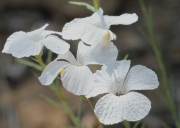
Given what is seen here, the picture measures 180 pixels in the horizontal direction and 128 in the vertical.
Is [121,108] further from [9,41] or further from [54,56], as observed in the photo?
[54,56]

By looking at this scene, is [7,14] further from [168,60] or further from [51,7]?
[168,60]

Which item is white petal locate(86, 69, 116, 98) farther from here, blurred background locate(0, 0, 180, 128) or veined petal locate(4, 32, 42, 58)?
blurred background locate(0, 0, 180, 128)

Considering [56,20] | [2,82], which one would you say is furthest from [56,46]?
[56,20]

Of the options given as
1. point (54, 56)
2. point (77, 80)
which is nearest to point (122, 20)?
point (77, 80)

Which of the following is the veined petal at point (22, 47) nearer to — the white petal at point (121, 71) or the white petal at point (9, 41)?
the white petal at point (9, 41)

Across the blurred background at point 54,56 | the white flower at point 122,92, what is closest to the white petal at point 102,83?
the white flower at point 122,92
